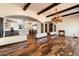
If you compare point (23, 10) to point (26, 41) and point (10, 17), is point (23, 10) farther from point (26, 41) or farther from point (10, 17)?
point (26, 41)

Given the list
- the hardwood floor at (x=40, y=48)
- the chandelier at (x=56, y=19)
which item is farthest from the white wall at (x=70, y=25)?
the hardwood floor at (x=40, y=48)

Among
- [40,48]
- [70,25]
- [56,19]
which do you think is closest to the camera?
[70,25]

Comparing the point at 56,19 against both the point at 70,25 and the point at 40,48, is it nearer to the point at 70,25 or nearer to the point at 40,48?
the point at 70,25

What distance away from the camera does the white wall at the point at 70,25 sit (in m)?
3.69

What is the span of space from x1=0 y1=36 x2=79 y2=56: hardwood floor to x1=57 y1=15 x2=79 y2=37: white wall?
48 cm

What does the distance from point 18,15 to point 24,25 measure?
2.50 ft

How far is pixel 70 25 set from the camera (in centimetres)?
398

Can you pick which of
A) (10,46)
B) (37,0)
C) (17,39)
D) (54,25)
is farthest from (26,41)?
(37,0)

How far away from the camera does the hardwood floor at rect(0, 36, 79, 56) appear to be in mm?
3677

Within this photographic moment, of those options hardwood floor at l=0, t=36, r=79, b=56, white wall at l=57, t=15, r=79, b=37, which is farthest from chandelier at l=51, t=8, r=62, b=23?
hardwood floor at l=0, t=36, r=79, b=56

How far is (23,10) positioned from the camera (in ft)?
13.3

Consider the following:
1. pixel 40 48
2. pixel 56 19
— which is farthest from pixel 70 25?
pixel 40 48

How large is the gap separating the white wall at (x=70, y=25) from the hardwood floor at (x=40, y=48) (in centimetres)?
48

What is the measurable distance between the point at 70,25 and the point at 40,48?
1.81 metres
